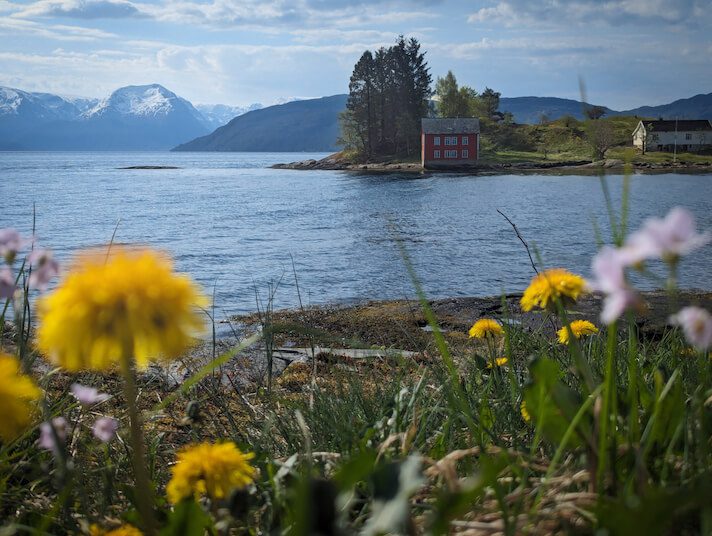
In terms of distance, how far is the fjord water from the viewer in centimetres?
1365

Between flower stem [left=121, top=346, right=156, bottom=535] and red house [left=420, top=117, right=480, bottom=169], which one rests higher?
red house [left=420, top=117, right=480, bottom=169]

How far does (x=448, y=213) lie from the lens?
28.9 m

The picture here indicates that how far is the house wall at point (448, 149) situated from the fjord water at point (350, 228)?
20.8 metres

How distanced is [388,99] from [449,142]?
11.4 meters

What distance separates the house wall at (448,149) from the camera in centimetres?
6706

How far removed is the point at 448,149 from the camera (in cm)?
6762

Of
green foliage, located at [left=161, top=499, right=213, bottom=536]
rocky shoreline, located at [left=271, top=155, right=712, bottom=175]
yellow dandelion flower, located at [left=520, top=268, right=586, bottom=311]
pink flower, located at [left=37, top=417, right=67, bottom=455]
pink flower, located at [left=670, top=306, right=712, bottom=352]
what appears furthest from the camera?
rocky shoreline, located at [left=271, top=155, right=712, bottom=175]

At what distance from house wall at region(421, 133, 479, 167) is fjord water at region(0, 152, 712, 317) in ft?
68.3

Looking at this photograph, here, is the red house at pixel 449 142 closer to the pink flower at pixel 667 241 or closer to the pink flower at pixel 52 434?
the pink flower at pixel 52 434

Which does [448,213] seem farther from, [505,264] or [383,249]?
[505,264]

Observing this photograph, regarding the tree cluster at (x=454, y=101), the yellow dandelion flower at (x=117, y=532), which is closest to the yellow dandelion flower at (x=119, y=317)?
the yellow dandelion flower at (x=117, y=532)

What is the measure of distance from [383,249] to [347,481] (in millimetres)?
18029

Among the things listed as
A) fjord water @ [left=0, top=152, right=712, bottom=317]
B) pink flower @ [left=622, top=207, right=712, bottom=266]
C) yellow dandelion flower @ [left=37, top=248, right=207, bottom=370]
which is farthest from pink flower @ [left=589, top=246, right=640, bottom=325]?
fjord water @ [left=0, top=152, right=712, bottom=317]

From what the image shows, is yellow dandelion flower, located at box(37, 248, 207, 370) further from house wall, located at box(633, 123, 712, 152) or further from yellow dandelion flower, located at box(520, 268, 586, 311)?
house wall, located at box(633, 123, 712, 152)
